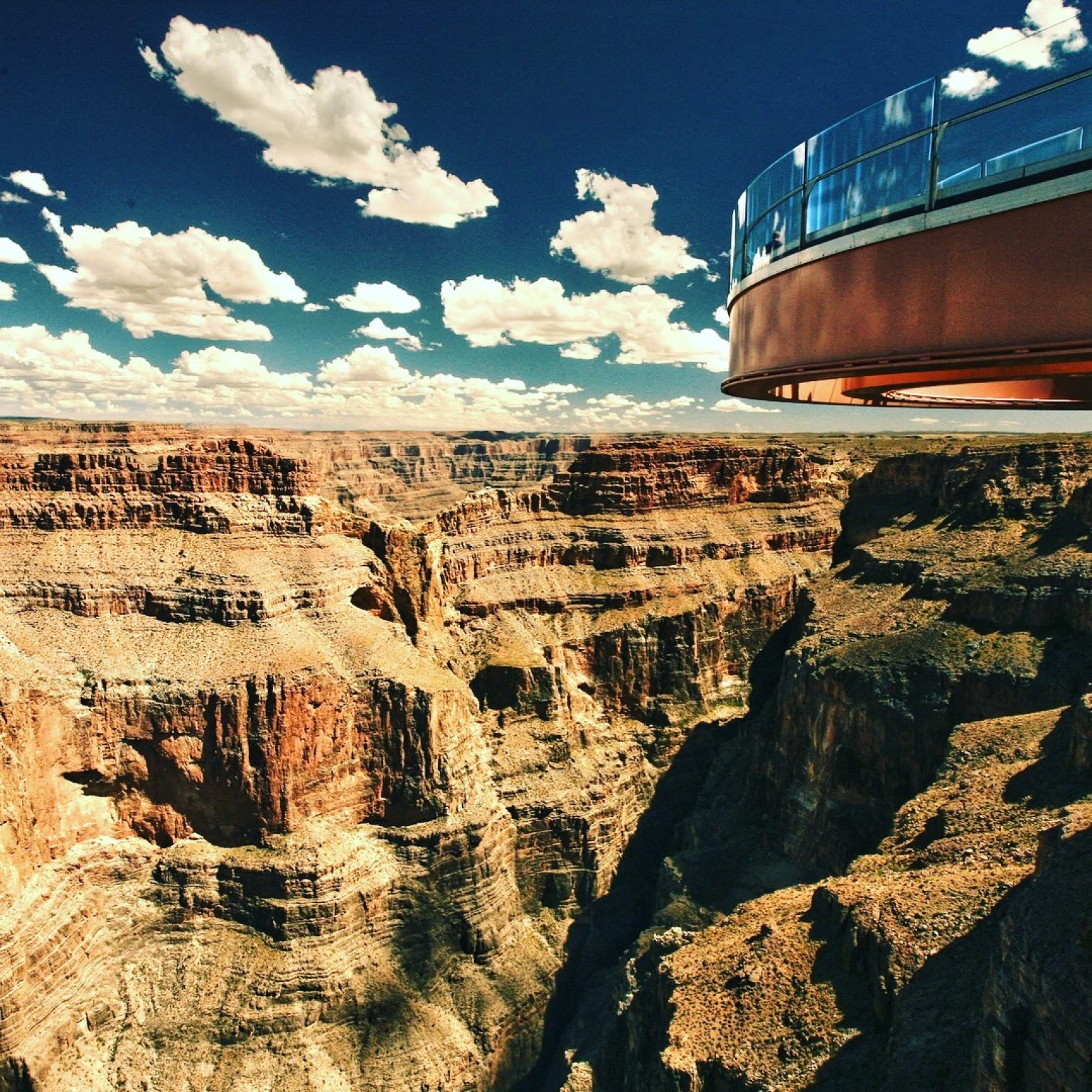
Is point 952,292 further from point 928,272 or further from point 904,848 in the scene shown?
point 904,848

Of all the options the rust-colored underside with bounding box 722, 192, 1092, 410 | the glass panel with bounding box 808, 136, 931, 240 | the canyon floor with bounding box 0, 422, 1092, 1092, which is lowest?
the canyon floor with bounding box 0, 422, 1092, 1092

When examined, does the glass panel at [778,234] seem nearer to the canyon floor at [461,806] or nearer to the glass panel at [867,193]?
the glass panel at [867,193]

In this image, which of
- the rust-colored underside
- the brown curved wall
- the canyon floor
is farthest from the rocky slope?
the brown curved wall

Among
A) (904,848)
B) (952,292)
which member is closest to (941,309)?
(952,292)

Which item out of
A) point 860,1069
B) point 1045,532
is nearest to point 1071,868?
point 860,1069

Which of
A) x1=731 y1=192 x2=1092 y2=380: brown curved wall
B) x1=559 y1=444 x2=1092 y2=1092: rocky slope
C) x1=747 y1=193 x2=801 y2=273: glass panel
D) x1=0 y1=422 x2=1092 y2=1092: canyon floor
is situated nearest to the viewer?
x1=731 y1=192 x2=1092 y2=380: brown curved wall

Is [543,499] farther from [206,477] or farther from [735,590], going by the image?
[206,477]

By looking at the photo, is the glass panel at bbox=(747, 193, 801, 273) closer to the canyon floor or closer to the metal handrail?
the metal handrail
